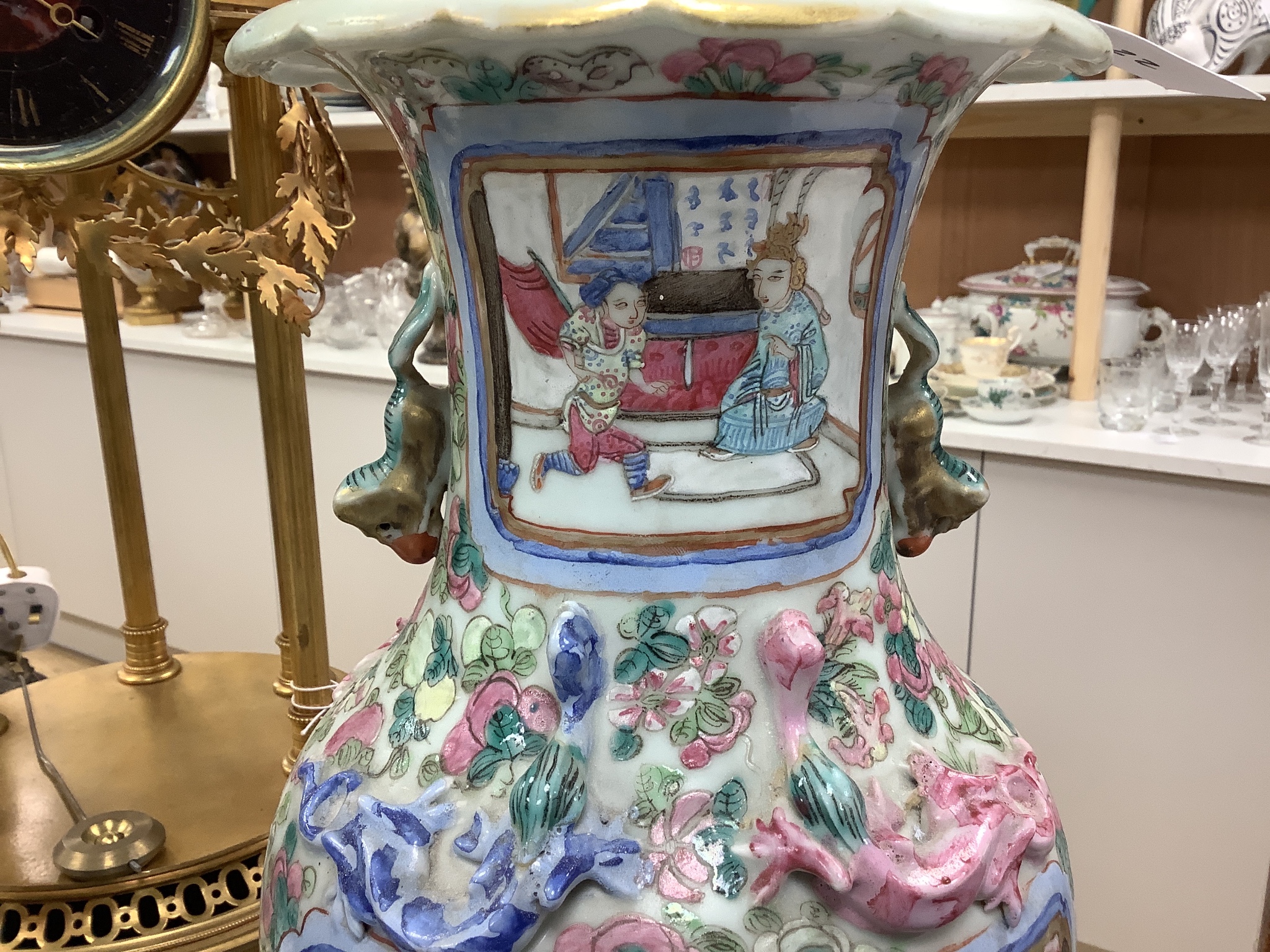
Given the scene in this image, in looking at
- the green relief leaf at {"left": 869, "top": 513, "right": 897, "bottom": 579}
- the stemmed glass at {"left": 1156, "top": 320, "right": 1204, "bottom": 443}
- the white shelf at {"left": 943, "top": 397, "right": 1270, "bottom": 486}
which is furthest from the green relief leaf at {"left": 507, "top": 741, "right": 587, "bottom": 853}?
the stemmed glass at {"left": 1156, "top": 320, "right": 1204, "bottom": 443}

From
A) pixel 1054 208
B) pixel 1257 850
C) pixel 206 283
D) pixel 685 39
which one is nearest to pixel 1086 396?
pixel 1054 208

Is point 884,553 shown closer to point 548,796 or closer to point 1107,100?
point 548,796

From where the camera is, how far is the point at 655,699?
0.58 m

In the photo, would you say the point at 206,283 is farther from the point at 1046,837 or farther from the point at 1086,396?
the point at 1086,396

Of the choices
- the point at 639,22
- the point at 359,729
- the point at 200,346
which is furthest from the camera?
the point at 200,346

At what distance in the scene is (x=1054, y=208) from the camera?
206 centimetres

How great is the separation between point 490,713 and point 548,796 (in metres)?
0.07

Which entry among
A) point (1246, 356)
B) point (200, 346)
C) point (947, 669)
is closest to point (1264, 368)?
point (1246, 356)

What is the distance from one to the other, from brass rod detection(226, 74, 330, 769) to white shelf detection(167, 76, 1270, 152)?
2.04 feet

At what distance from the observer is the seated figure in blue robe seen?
57cm

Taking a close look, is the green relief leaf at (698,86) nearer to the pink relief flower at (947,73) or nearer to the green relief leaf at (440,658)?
the pink relief flower at (947,73)

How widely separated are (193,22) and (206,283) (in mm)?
240

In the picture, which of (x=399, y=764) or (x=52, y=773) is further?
(x=52, y=773)

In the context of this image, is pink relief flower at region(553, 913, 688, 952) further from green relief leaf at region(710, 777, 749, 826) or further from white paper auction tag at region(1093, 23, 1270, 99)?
white paper auction tag at region(1093, 23, 1270, 99)
